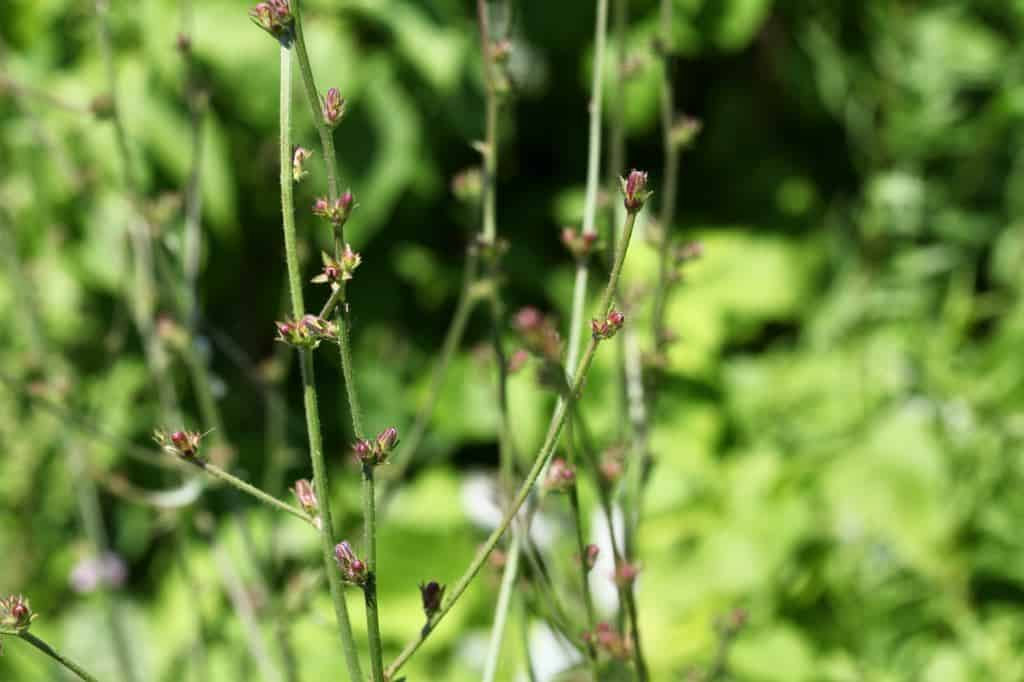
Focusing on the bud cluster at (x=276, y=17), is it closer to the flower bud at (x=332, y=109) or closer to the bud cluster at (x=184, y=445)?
the flower bud at (x=332, y=109)

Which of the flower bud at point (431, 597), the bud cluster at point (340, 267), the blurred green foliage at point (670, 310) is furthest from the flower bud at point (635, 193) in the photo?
the blurred green foliage at point (670, 310)

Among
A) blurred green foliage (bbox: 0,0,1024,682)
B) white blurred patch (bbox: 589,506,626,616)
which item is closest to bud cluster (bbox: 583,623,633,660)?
blurred green foliage (bbox: 0,0,1024,682)

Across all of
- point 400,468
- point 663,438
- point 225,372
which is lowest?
point 400,468

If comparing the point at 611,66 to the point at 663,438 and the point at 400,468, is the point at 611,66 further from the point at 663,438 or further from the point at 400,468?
the point at 400,468

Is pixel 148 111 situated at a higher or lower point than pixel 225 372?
higher

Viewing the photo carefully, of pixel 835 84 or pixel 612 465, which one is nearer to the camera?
A: pixel 612 465

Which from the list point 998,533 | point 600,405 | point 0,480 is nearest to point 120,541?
point 0,480

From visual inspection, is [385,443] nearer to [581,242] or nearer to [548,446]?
[548,446]
